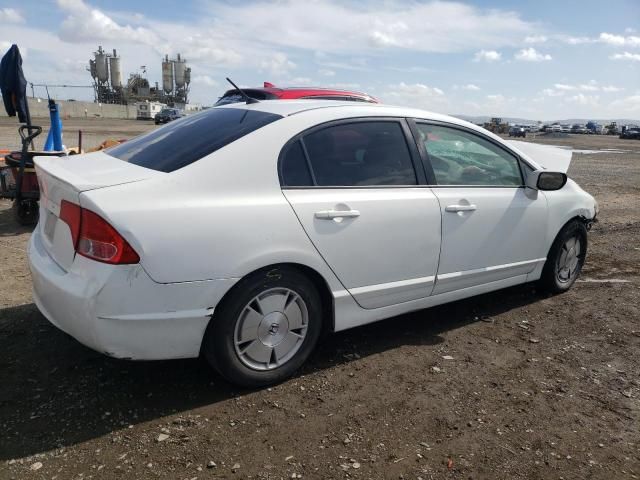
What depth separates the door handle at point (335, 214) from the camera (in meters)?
3.06

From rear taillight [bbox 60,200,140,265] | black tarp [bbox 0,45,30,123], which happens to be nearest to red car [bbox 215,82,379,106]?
black tarp [bbox 0,45,30,123]

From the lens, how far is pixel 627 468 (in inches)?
102

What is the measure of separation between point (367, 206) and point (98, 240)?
154 cm

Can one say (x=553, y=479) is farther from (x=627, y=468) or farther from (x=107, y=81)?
(x=107, y=81)

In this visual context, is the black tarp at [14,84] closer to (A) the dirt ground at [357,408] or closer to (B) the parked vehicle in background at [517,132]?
(A) the dirt ground at [357,408]

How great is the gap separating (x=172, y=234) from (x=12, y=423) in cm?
127

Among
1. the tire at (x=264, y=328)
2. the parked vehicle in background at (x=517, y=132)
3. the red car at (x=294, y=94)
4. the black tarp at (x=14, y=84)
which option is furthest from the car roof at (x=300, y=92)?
the parked vehicle in background at (x=517, y=132)

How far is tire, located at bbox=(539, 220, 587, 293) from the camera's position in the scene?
15.2 ft

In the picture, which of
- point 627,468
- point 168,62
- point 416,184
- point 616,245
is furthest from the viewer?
point 168,62

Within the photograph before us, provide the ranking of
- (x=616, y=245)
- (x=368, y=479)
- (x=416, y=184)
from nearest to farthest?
1. (x=368, y=479)
2. (x=416, y=184)
3. (x=616, y=245)

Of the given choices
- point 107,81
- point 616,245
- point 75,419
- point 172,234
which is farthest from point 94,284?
point 107,81

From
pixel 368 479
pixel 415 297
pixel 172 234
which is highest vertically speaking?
pixel 172 234

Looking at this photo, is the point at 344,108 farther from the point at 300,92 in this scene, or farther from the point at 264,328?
the point at 300,92

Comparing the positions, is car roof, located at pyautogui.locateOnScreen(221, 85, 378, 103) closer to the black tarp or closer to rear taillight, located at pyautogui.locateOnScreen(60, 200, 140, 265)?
the black tarp
